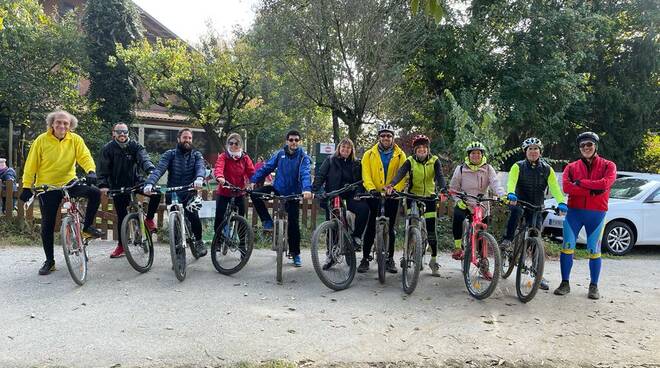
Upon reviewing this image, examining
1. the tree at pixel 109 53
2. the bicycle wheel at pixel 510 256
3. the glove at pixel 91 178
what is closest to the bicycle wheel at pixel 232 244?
the glove at pixel 91 178

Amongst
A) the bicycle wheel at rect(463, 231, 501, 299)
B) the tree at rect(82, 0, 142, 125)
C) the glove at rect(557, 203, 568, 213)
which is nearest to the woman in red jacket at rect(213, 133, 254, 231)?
the bicycle wheel at rect(463, 231, 501, 299)

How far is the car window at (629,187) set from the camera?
9703mm

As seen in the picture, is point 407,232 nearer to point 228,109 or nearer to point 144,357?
point 144,357

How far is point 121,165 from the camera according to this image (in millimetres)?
6383

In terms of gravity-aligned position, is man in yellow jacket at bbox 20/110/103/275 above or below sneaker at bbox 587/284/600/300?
above

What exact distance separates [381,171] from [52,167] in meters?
3.84

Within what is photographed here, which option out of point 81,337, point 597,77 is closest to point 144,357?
point 81,337

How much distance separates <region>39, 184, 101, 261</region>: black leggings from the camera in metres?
5.57

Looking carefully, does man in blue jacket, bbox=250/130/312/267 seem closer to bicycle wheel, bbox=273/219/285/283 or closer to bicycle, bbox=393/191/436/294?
bicycle wheel, bbox=273/219/285/283

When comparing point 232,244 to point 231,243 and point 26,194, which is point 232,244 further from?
point 26,194

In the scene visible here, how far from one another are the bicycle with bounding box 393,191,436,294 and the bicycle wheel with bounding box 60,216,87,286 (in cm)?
361

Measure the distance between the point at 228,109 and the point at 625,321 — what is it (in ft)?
56.9

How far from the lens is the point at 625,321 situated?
4.95 meters

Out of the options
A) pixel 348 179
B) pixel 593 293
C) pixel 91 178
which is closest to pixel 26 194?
pixel 91 178
